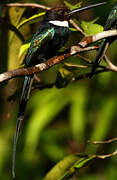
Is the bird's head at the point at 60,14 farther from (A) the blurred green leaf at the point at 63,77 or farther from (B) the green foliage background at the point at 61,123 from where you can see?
(B) the green foliage background at the point at 61,123

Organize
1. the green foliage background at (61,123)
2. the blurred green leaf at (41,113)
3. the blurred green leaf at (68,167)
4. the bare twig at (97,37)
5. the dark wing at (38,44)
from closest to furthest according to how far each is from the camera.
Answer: the bare twig at (97,37), the blurred green leaf at (68,167), the dark wing at (38,44), the blurred green leaf at (41,113), the green foliage background at (61,123)

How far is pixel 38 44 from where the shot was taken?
224 cm

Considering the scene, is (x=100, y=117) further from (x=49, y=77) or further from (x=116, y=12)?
(x=116, y=12)

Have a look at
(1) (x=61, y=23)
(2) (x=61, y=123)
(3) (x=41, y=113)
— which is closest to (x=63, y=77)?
(1) (x=61, y=23)

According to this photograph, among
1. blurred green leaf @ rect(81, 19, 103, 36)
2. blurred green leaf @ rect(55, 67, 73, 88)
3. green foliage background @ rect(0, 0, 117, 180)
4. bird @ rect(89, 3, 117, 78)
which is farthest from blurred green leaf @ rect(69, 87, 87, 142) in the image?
blurred green leaf @ rect(81, 19, 103, 36)

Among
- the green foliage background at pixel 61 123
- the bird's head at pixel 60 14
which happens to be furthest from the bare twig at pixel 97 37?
the green foliage background at pixel 61 123

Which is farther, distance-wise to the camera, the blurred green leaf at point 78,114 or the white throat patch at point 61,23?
the blurred green leaf at point 78,114

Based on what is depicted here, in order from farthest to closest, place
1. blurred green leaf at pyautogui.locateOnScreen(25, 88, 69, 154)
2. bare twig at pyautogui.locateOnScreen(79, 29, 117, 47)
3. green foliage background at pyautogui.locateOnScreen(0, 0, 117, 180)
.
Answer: green foliage background at pyautogui.locateOnScreen(0, 0, 117, 180)
blurred green leaf at pyautogui.locateOnScreen(25, 88, 69, 154)
bare twig at pyautogui.locateOnScreen(79, 29, 117, 47)

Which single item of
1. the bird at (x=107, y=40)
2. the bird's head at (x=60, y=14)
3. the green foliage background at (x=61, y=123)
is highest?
the bird's head at (x=60, y=14)

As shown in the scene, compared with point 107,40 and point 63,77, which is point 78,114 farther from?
point 107,40

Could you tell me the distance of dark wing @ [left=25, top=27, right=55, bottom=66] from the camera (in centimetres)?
219

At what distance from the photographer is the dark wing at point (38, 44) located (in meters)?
2.19

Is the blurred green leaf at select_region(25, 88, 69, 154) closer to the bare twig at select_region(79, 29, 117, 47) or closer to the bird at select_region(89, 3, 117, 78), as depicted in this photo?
the bird at select_region(89, 3, 117, 78)

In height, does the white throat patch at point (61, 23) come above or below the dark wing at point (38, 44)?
above
